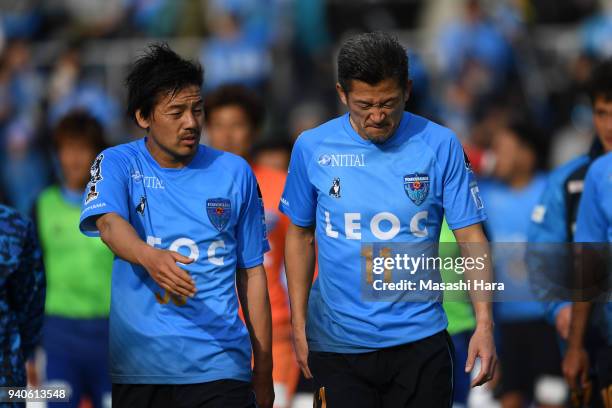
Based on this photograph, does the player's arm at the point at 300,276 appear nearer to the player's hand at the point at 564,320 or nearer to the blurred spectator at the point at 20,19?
the player's hand at the point at 564,320

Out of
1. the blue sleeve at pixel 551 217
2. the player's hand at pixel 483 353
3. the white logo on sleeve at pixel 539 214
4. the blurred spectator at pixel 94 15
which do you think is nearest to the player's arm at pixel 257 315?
the player's hand at pixel 483 353

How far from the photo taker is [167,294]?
6.50 metres

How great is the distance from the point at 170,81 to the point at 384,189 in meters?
1.21

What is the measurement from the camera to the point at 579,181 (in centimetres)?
845

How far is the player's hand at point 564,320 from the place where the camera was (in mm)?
8258

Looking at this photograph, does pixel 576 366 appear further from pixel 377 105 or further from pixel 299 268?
pixel 377 105

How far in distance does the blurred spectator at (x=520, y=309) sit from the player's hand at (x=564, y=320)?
33.3 inches

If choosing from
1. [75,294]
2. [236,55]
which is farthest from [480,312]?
[236,55]

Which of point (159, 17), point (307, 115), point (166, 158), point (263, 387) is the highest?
point (159, 17)

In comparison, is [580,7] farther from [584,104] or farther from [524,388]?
[524,388]

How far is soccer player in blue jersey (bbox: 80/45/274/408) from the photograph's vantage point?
648 cm

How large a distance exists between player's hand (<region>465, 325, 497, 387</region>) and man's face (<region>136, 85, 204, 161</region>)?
5.61 ft

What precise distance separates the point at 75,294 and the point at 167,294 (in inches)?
122

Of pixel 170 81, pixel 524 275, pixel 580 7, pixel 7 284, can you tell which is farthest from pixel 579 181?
pixel 580 7
